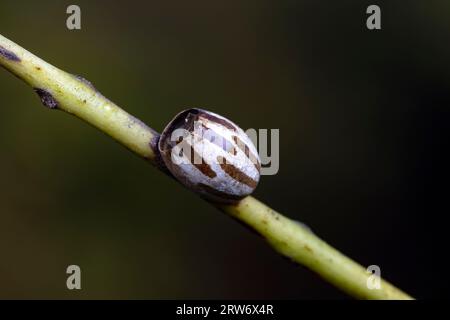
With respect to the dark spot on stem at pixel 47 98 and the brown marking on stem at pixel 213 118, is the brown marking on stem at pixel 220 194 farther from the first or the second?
the dark spot on stem at pixel 47 98

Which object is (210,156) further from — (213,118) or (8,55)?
(8,55)

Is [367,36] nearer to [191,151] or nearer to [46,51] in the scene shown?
[46,51]

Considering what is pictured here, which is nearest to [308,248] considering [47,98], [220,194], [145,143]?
[220,194]

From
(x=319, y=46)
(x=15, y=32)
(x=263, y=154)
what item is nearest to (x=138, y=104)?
(x=15, y=32)

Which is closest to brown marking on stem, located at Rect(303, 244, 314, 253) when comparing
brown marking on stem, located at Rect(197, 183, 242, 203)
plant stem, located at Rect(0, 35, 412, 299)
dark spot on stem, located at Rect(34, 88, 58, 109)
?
plant stem, located at Rect(0, 35, 412, 299)

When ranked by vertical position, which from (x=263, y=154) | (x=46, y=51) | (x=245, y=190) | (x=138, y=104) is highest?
(x=46, y=51)

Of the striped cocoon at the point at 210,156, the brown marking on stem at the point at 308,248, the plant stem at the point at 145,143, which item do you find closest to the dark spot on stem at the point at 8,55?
the plant stem at the point at 145,143
